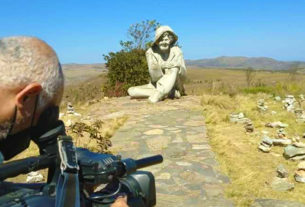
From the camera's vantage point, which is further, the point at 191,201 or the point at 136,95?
the point at 136,95

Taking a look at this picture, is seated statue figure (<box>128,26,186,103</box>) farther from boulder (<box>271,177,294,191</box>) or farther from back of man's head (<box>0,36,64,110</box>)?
back of man's head (<box>0,36,64,110</box>)

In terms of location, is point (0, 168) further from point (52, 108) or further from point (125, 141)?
point (125, 141)

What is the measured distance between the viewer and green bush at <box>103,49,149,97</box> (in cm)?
1197

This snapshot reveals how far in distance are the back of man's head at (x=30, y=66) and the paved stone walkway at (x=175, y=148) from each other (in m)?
2.59

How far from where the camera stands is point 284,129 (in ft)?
22.3

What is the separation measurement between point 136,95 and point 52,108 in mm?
9159

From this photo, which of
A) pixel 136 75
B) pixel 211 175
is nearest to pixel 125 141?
pixel 211 175

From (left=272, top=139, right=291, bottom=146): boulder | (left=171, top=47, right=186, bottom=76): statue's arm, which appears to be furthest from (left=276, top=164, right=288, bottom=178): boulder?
(left=171, top=47, right=186, bottom=76): statue's arm

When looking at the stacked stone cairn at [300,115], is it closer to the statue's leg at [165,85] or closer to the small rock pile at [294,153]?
the small rock pile at [294,153]

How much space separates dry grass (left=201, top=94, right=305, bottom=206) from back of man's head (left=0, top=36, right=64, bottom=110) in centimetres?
274

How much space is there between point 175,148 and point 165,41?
5.17 meters

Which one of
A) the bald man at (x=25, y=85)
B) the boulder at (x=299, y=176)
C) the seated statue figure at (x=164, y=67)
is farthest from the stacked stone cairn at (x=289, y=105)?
the bald man at (x=25, y=85)

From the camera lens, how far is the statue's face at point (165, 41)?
984 cm

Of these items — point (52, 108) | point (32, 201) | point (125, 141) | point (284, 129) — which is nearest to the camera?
point (32, 201)
